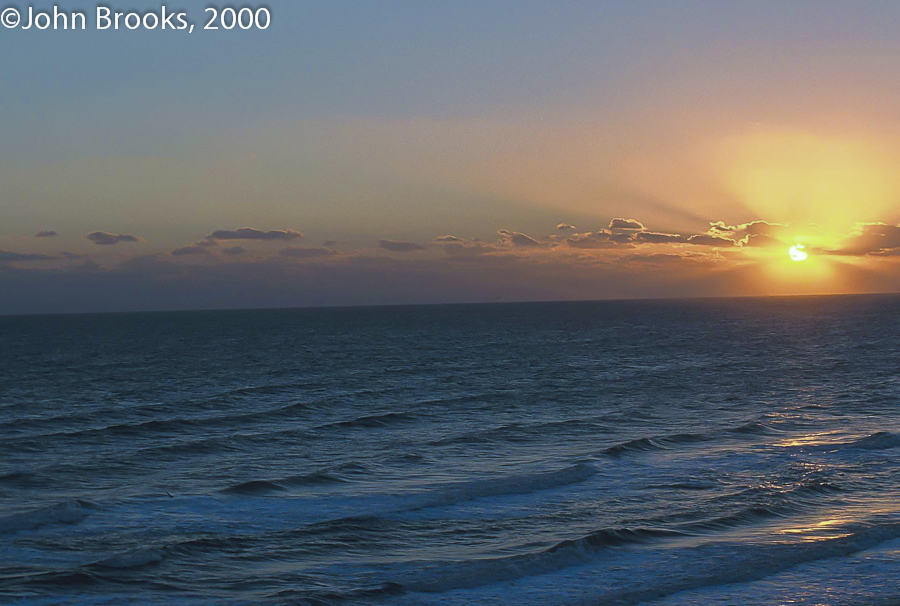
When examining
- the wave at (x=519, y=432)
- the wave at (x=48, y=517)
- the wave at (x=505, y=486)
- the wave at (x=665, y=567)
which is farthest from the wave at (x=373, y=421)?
the wave at (x=665, y=567)

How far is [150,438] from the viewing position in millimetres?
34219

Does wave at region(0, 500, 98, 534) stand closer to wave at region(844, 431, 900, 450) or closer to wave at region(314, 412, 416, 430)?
wave at region(314, 412, 416, 430)

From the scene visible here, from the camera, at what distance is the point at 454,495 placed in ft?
78.2

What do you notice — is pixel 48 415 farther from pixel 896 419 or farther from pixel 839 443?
pixel 896 419

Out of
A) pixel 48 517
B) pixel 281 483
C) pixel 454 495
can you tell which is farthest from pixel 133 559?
pixel 454 495

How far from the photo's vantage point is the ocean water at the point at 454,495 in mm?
16672

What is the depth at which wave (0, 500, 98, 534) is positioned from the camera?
20.6 meters

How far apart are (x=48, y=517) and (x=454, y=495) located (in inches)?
421

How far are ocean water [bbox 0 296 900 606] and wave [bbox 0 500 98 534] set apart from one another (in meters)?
0.09

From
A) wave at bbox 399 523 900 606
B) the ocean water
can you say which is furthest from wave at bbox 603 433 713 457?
wave at bbox 399 523 900 606

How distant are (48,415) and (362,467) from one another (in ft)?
74.1

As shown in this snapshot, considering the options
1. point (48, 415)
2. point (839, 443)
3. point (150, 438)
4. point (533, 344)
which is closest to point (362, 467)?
point (150, 438)

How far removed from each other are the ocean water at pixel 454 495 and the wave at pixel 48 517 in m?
0.09

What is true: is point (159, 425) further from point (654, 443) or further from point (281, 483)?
point (654, 443)
